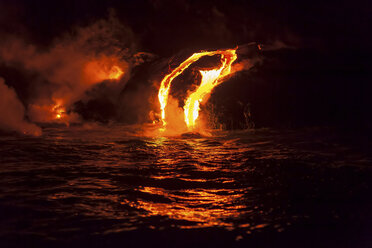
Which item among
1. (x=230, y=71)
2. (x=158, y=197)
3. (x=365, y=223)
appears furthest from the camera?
(x=230, y=71)

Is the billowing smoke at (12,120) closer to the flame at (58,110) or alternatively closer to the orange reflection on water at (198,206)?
the flame at (58,110)

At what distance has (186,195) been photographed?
14.0 ft

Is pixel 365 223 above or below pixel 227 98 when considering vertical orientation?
below

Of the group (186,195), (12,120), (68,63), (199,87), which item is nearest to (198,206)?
(186,195)

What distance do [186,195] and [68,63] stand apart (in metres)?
9.74

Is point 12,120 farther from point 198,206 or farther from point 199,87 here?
point 198,206

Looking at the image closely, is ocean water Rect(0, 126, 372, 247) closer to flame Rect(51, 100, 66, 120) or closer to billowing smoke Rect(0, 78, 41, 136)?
billowing smoke Rect(0, 78, 41, 136)

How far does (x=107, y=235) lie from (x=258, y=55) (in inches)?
348

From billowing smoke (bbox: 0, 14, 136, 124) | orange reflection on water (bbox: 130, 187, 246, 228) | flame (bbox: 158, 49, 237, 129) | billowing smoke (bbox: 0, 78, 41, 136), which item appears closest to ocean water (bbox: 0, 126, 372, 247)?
orange reflection on water (bbox: 130, 187, 246, 228)

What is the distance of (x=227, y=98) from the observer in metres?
12.4

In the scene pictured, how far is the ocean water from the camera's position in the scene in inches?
122

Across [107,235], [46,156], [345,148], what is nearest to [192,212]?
[107,235]

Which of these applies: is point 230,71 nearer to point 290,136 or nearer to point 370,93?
point 290,136

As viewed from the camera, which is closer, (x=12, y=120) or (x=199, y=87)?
(x=12, y=120)
